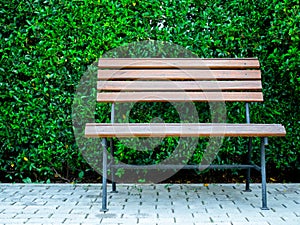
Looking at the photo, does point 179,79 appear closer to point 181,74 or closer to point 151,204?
point 181,74

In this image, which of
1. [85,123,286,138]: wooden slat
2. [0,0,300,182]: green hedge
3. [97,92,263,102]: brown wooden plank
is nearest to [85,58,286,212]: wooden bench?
[97,92,263,102]: brown wooden plank

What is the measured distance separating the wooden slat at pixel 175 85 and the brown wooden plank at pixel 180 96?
4 cm

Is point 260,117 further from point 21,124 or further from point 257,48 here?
point 21,124

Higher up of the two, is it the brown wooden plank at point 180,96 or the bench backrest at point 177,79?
the bench backrest at point 177,79

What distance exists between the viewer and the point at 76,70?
4707 mm

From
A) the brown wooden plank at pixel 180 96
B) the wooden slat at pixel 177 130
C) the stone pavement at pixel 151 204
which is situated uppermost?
the brown wooden plank at pixel 180 96

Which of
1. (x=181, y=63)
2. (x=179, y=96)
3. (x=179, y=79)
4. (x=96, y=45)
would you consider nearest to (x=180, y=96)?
(x=179, y=96)

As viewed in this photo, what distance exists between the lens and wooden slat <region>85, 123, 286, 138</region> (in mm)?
3590

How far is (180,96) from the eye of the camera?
4363 millimetres

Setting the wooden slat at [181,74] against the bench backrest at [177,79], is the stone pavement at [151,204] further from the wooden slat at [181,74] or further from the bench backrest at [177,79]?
the wooden slat at [181,74]

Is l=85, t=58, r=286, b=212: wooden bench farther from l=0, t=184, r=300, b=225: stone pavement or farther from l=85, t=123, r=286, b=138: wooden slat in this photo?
l=85, t=123, r=286, b=138: wooden slat

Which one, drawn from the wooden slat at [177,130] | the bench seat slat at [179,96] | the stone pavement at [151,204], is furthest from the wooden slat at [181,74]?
the stone pavement at [151,204]

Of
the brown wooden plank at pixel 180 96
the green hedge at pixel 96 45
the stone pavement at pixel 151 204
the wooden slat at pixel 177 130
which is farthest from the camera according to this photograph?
the green hedge at pixel 96 45

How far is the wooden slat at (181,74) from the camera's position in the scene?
440 cm
